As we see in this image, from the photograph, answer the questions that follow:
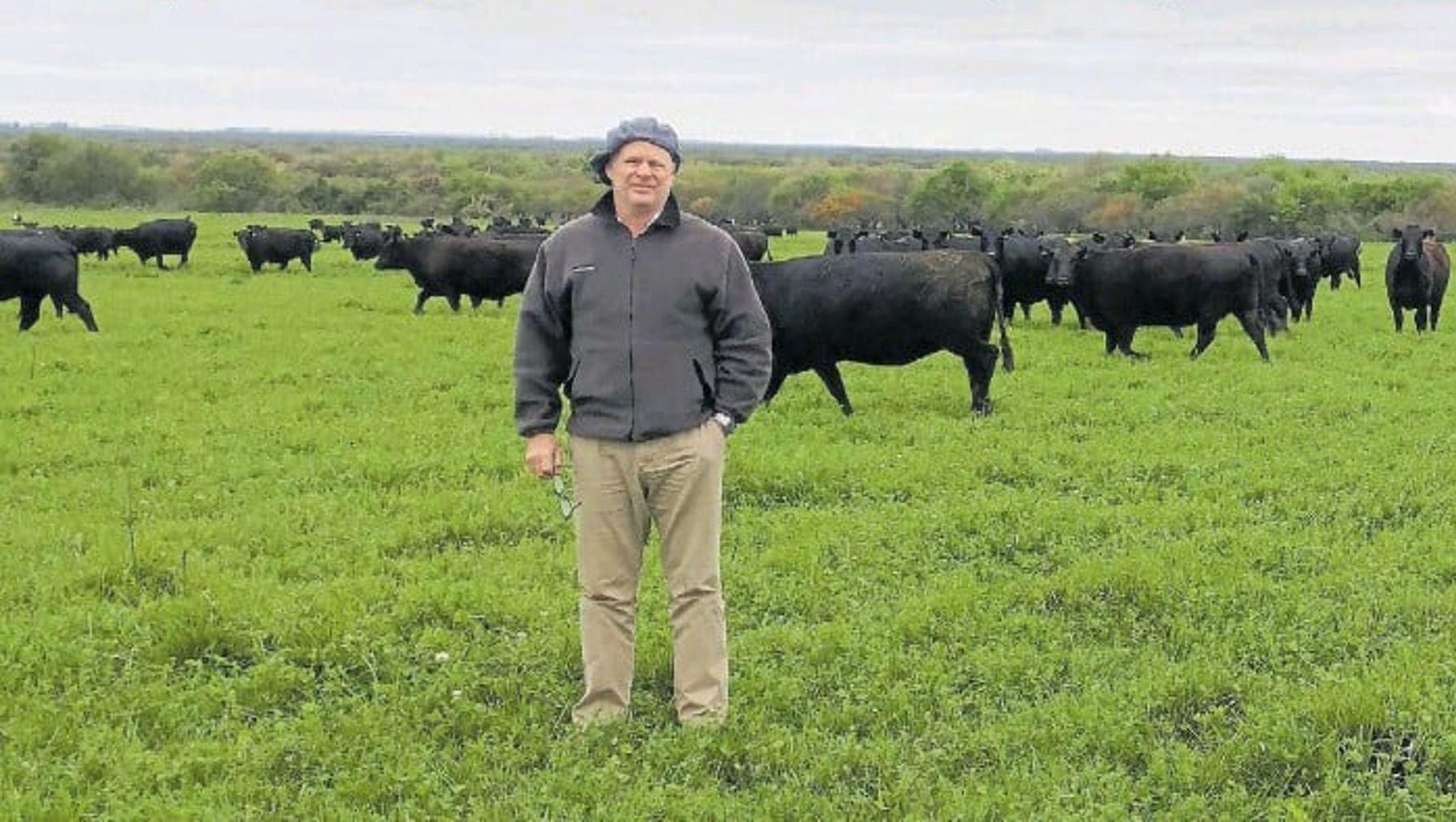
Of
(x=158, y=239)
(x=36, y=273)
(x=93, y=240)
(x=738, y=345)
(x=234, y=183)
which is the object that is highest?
(x=738, y=345)

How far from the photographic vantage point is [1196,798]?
494cm

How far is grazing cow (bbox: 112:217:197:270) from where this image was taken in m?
38.6

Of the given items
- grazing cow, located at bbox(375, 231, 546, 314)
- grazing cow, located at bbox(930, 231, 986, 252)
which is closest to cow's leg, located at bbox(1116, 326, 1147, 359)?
grazing cow, located at bbox(930, 231, 986, 252)

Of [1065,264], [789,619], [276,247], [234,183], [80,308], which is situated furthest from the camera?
[234,183]

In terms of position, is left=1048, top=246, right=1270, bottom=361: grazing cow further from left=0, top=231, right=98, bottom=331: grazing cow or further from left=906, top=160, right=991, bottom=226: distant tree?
left=906, top=160, right=991, bottom=226: distant tree

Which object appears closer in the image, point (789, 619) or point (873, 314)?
point (789, 619)

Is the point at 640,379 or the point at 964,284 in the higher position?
the point at 640,379

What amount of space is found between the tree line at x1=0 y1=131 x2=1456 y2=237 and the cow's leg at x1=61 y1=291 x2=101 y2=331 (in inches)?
2413

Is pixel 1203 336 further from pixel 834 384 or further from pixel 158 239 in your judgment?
pixel 158 239

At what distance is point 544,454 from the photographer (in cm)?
546

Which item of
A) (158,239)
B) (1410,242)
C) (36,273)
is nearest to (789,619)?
(36,273)

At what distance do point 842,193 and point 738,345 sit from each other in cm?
9639

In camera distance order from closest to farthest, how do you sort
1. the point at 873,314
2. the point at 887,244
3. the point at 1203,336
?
the point at 873,314, the point at 1203,336, the point at 887,244

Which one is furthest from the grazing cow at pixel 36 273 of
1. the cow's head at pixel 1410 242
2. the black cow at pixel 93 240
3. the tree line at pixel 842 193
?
the tree line at pixel 842 193
